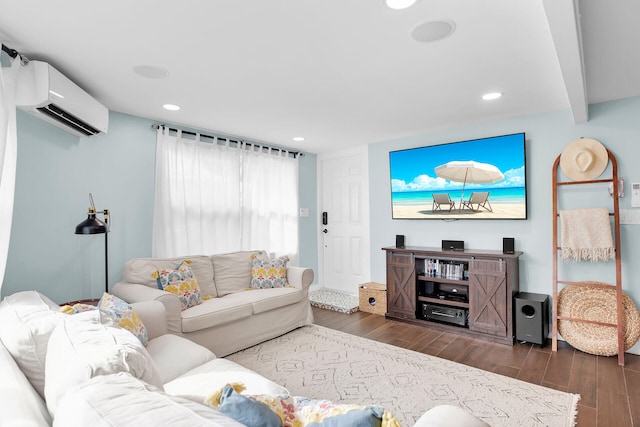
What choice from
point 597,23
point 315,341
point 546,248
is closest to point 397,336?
point 315,341

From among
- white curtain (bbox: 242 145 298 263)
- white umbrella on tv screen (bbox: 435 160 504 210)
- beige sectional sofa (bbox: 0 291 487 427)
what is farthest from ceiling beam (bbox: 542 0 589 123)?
white curtain (bbox: 242 145 298 263)

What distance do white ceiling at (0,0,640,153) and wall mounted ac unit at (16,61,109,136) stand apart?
10 cm

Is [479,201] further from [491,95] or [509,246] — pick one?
[491,95]

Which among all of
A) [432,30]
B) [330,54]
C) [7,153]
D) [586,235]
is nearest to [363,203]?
[586,235]

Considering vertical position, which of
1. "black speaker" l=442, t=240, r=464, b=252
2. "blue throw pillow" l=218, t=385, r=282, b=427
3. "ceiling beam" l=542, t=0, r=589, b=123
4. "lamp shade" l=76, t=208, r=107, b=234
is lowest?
"blue throw pillow" l=218, t=385, r=282, b=427

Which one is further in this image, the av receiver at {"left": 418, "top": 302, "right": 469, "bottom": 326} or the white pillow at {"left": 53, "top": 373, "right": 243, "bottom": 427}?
the av receiver at {"left": 418, "top": 302, "right": 469, "bottom": 326}

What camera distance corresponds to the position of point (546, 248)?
3619 mm

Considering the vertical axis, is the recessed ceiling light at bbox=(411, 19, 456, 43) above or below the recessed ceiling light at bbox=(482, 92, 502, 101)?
below

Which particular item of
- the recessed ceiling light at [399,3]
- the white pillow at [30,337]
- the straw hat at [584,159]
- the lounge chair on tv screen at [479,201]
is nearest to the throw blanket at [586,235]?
the straw hat at [584,159]

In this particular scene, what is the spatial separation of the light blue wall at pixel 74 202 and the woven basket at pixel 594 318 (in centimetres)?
428

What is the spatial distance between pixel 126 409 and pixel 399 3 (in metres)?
1.95

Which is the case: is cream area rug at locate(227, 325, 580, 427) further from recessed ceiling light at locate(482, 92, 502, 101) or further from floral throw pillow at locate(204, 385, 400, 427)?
recessed ceiling light at locate(482, 92, 502, 101)

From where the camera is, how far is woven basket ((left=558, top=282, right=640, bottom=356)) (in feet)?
10.0

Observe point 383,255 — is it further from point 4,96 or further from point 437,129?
point 4,96
